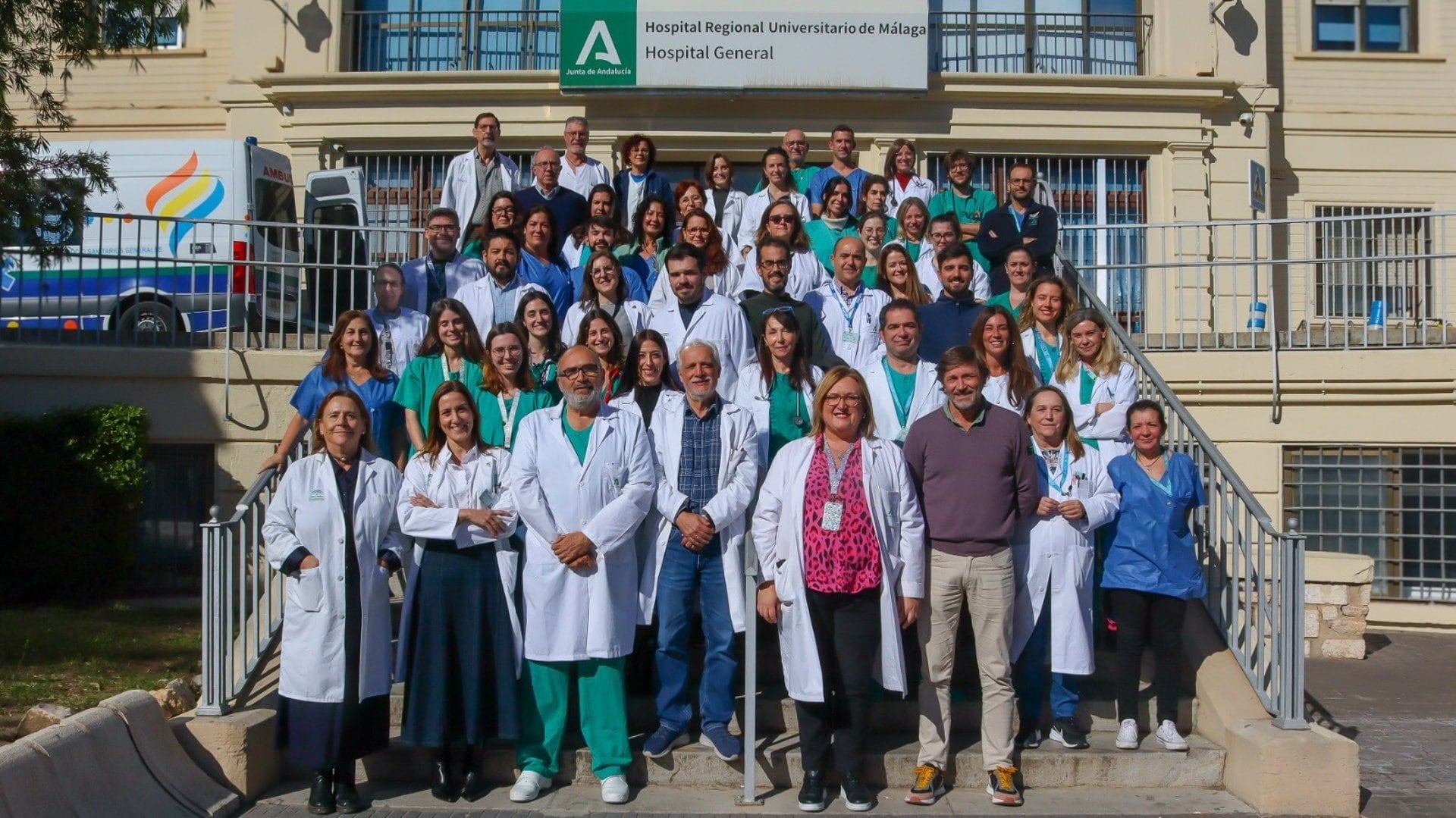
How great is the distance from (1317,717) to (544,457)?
4918mm

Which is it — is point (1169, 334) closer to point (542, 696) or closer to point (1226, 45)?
point (1226, 45)

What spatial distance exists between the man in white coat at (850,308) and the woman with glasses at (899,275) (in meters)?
0.14

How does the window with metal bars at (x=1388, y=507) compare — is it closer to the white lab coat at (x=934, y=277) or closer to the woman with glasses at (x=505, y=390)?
the white lab coat at (x=934, y=277)

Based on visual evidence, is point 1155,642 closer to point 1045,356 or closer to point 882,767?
point 882,767

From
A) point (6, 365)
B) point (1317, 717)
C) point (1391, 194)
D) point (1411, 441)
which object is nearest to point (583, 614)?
point (1317, 717)

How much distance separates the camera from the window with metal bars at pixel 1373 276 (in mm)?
11294

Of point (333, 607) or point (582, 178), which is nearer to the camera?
point (333, 607)

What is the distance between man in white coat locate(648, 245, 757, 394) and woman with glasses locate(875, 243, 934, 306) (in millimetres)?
1111

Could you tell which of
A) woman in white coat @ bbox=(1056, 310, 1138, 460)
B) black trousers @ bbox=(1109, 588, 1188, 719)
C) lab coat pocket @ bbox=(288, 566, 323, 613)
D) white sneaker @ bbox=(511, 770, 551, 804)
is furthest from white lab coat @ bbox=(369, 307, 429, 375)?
black trousers @ bbox=(1109, 588, 1188, 719)

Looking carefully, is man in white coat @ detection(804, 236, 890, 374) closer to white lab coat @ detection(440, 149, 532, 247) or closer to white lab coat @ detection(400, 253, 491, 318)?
white lab coat @ detection(400, 253, 491, 318)

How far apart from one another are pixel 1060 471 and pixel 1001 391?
696 millimetres

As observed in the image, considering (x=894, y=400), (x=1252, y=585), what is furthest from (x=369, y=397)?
(x=1252, y=585)

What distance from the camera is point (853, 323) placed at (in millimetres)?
8172

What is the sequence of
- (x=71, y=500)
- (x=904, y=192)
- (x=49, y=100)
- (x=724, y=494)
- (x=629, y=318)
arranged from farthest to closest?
1. (x=904, y=192)
2. (x=71, y=500)
3. (x=49, y=100)
4. (x=629, y=318)
5. (x=724, y=494)
